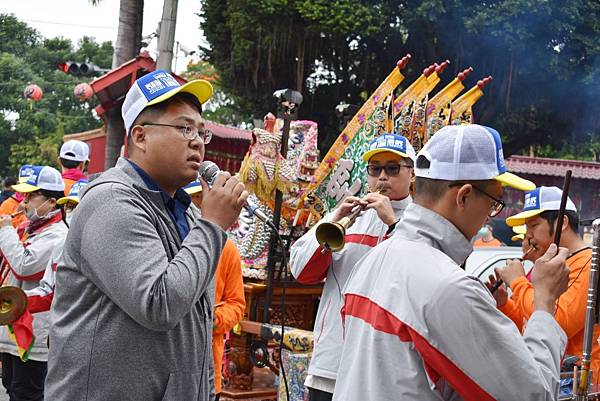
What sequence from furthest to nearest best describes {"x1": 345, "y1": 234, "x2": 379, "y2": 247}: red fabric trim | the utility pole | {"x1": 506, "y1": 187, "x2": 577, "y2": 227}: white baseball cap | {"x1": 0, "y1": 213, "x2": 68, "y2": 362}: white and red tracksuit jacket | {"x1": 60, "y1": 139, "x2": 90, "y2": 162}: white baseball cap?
the utility pole → {"x1": 60, "y1": 139, "x2": 90, "y2": 162}: white baseball cap → {"x1": 0, "y1": 213, "x2": 68, "y2": 362}: white and red tracksuit jacket → {"x1": 345, "y1": 234, "x2": 379, "y2": 247}: red fabric trim → {"x1": 506, "y1": 187, "x2": 577, "y2": 227}: white baseball cap

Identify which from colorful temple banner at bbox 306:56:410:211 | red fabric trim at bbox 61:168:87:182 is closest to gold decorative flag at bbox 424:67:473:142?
colorful temple banner at bbox 306:56:410:211

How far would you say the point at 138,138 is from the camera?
3.14 meters

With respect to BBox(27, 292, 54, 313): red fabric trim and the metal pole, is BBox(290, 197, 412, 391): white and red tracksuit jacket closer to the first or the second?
BBox(27, 292, 54, 313): red fabric trim

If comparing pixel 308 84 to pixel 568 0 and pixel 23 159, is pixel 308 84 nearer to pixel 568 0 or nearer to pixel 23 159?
pixel 568 0

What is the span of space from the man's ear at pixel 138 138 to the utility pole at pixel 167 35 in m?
10.5

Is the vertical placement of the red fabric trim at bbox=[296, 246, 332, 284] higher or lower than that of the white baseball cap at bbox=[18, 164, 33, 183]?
lower

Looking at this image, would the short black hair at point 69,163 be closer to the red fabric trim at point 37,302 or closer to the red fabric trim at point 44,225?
the red fabric trim at point 44,225

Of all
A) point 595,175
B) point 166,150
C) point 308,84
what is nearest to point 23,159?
point 308,84

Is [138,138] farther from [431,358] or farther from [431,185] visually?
[431,358]

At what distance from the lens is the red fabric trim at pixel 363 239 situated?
16.6 ft

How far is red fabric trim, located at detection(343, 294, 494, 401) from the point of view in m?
2.54

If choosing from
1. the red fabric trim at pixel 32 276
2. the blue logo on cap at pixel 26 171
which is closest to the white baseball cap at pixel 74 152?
the blue logo on cap at pixel 26 171

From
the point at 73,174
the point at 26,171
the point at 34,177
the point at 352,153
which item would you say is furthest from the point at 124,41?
the point at 352,153

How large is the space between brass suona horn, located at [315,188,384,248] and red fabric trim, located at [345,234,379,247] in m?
0.23
